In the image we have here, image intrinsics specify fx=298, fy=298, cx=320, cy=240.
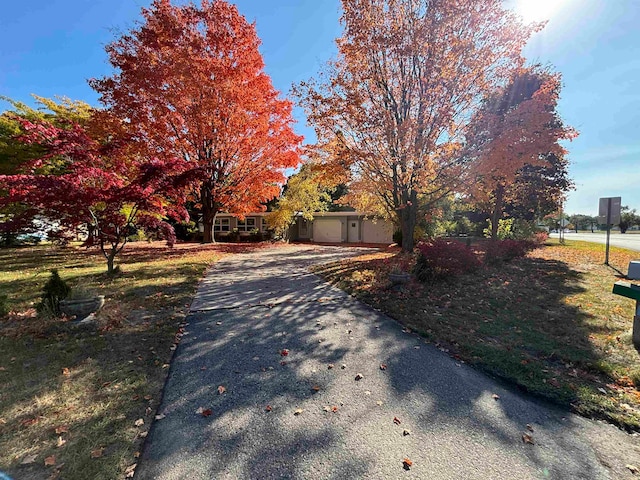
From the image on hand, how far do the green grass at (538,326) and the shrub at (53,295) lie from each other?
5018 mm

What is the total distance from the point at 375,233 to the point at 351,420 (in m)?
21.2

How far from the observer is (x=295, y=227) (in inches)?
1005

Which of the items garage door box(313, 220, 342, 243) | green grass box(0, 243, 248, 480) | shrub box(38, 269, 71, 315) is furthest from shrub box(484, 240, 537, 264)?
garage door box(313, 220, 342, 243)

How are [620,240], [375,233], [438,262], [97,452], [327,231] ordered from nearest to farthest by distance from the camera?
[97,452] < [438,262] < [375,233] < [620,240] < [327,231]

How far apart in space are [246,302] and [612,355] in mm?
5333

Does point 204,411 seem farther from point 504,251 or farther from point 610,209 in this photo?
point 610,209

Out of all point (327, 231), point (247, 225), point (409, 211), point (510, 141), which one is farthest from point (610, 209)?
point (247, 225)

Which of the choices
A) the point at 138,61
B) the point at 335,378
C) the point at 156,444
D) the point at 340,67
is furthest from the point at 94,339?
the point at 138,61

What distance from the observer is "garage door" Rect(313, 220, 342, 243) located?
23844 mm

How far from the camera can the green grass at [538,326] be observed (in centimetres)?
293

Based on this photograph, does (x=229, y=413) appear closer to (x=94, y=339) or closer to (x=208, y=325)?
(x=208, y=325)

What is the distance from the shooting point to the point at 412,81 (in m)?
8.62

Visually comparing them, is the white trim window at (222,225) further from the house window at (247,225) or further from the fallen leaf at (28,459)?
the fallen leaf at (28,459)

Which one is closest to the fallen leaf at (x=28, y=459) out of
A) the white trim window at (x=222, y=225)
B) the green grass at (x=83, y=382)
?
the green grass at (x=83, y=382)
